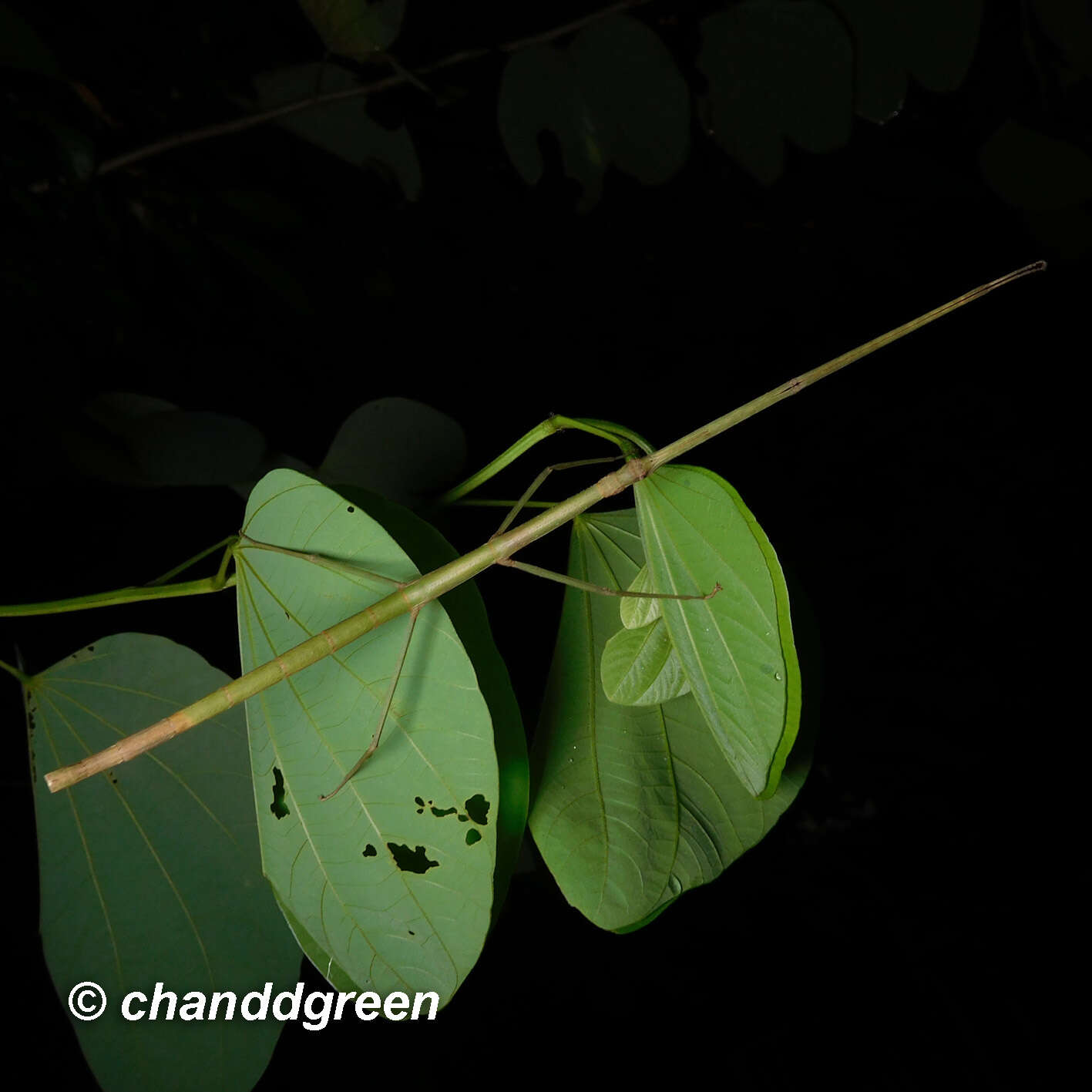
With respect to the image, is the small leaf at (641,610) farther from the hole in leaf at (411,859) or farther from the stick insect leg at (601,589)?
the hole in leaf at (411,859)

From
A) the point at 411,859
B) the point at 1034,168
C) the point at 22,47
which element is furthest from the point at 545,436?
the point at 1034,168

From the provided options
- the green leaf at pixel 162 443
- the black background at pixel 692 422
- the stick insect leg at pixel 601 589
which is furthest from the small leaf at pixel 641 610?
the green leaf at pixel 162 443

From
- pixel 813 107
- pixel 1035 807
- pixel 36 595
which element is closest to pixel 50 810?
pixel 36 595

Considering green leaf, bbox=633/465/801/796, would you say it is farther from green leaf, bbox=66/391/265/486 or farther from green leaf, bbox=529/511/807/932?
green leaf, bbox=66/391/265/486

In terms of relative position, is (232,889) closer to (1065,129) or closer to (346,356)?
(346,356)

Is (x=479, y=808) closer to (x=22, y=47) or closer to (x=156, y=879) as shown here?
(x=156, y=879)

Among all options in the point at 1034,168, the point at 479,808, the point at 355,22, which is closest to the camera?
the point at 479,808

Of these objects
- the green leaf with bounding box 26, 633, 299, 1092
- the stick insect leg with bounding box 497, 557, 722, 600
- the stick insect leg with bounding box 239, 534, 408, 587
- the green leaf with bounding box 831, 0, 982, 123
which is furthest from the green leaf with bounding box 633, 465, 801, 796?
the green leaf with bounding box 831, 0, 982, 123
